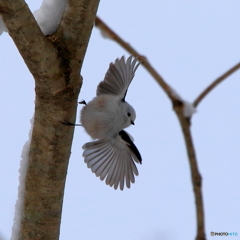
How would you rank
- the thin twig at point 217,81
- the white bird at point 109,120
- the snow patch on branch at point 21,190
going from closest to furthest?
the thin twig at point 217,81 → the snow patch on branch at point 21,190 → the white bird at point 109,120

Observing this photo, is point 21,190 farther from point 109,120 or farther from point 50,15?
point 50,15

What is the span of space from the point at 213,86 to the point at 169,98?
97mm

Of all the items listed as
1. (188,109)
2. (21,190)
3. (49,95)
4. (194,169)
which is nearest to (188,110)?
(188,109)

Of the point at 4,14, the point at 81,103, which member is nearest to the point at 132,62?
the point at 81,103

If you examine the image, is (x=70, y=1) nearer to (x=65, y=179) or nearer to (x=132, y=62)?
(x=132, y=62)

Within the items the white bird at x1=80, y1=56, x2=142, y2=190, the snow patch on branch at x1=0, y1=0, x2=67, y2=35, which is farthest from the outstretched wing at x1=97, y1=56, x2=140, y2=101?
the snow patch on branch at x1=0, y1=0, x2=67, y2=35

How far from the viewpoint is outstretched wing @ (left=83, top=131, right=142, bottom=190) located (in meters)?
1.30

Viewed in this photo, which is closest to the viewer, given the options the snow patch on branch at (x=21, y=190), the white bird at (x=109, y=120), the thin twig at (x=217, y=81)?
the thin twig at (x=217, y=81)

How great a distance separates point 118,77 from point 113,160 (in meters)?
0.28

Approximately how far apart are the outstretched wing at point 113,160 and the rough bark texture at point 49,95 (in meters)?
0.18

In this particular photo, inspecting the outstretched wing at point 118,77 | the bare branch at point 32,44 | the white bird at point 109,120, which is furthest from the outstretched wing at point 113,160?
the bare branch at point 32,44

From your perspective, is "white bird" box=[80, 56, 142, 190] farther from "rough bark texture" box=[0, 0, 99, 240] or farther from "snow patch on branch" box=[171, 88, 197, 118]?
"snow patch on branch" box=[171, 88, 197, 118]

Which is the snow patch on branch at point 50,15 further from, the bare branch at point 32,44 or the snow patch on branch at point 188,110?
the snow patch on branch at point 188,110

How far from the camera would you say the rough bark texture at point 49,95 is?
3.02ft
